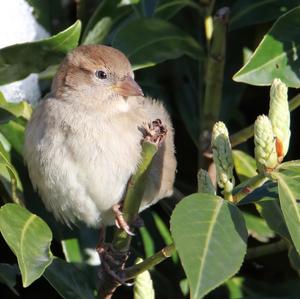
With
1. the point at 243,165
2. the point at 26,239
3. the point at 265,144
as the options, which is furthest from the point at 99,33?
the point at 265,144

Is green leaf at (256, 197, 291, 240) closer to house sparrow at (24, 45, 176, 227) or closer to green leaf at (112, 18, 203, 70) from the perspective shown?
house sparrow at (24, 45, 176, 227)

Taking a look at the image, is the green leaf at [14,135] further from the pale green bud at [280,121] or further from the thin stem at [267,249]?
the pale green bud at [280,121]

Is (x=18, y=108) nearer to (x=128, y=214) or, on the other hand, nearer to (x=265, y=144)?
(x=128, y=214)

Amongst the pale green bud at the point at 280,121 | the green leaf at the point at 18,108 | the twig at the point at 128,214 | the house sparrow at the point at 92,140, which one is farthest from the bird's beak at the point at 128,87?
the pale green bud at the point at 280,121

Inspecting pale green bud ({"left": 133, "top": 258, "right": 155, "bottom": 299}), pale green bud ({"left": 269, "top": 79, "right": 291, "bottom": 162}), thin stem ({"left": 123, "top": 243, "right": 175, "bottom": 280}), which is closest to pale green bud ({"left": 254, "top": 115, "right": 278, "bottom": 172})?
pale green bud ({"left": 269, "top": 79, "right": 291, "bottom": 162})

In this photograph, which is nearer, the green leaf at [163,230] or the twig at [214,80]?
the twig at [214,80]

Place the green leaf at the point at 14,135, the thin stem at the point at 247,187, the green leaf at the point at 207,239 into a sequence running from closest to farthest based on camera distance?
the green leaf at the point at 207,239 → the thin stem at the point at 247,187 → the green leaf at the point at 14,135
